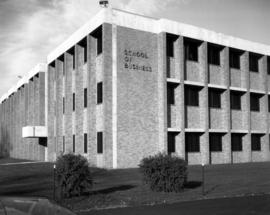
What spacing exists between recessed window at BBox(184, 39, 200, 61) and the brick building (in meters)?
0.09

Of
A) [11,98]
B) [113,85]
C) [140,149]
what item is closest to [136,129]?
[140,149]

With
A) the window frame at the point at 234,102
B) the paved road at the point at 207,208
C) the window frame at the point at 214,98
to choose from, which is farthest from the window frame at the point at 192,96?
the paved road at the point at 207,208

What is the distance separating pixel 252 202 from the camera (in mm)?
13508

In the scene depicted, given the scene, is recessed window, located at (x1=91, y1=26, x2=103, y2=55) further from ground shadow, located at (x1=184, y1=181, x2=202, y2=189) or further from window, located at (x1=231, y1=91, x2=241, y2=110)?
ground shadow, located at (x1=184, y1=181, x2=202, y2=189)

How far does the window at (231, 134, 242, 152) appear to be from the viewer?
124 feet

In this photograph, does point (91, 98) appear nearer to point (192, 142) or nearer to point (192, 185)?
point (192, 142)

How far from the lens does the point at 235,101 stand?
38500 mm

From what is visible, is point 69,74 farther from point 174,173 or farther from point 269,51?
point 174,173

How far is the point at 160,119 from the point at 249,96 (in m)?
11.9

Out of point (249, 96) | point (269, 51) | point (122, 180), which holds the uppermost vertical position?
point (269, 51)

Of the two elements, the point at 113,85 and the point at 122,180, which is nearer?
the point at 122,180

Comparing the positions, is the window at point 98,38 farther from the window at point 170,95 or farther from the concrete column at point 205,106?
the concrete column at point 205,106

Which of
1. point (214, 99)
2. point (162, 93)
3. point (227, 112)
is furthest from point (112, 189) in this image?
point (227, 112)

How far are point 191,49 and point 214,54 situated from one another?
10.2ft
